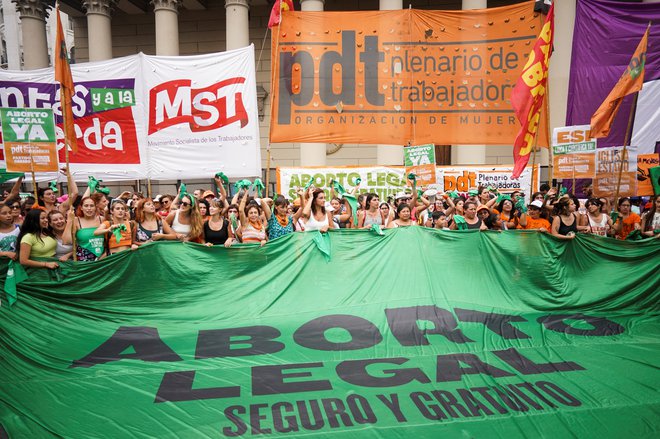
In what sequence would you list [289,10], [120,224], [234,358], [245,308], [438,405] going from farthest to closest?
[289,10] → [120,224] → [245,308] → [234,358] → [438,405]

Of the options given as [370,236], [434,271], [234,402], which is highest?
[370,236]

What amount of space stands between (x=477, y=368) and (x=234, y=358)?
7.35 feet

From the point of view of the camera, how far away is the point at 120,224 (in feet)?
17.8

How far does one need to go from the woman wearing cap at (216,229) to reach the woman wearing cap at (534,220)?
4178 millimetres

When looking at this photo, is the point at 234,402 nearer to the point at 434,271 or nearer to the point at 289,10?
the point at 434,271

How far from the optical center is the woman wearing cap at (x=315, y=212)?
19.1ft

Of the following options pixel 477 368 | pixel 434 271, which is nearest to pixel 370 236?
pixel 434 271

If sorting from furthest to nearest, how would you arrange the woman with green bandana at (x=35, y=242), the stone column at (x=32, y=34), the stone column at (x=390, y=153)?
1. the stone column at (x=32, y=34)
2. the stone column at (x=390, y=153)
3. the woman with green bandana at (x=35, y=242)

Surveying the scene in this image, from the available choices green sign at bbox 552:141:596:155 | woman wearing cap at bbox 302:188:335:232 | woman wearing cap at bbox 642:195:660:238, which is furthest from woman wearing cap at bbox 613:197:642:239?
woman wearing cap at bbox 302:188:335:232

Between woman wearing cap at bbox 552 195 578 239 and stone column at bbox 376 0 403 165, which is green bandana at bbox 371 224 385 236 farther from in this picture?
stone column at bbox 376 0 403 165

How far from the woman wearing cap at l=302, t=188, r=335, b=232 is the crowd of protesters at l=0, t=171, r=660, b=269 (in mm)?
13

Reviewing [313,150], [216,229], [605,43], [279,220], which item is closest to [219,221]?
[216,229]

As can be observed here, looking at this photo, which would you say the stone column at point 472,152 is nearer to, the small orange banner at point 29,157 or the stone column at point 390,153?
the stone column at point 390,153

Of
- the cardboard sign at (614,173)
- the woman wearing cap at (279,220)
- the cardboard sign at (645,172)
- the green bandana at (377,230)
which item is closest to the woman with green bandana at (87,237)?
the woman wearing cap at (279,220)
